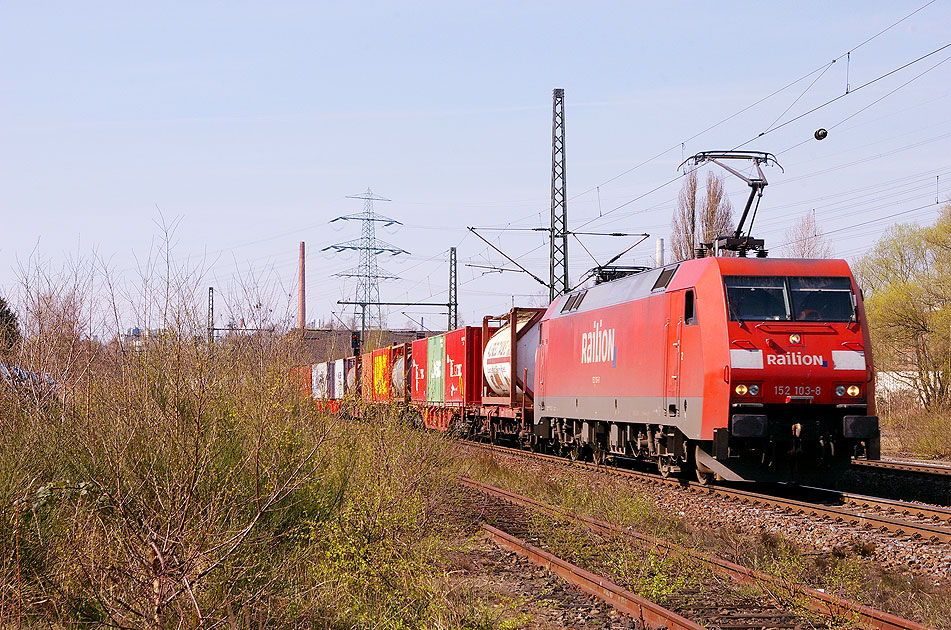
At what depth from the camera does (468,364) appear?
25.7 meters

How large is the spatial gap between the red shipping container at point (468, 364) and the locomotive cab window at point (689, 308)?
12.1 metres

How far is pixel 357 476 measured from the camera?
35.1ft

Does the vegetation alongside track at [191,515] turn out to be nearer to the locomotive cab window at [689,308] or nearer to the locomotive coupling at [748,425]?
the locomotive coupling at [748,425]

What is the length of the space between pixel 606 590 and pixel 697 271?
6986 mm

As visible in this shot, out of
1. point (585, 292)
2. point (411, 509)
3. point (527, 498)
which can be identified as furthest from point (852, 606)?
point (585, 292)

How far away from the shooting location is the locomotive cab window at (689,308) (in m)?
13.6

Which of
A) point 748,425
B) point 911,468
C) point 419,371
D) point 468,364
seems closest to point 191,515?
point 748,425

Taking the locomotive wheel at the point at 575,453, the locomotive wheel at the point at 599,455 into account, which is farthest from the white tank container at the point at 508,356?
the locomotive wheel at the point at 599,455

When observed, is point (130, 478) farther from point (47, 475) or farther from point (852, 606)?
point (852, 606)

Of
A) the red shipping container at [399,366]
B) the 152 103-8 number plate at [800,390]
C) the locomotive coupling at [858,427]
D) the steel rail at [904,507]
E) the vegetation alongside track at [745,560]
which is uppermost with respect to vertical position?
the red shipping container at [399,366]

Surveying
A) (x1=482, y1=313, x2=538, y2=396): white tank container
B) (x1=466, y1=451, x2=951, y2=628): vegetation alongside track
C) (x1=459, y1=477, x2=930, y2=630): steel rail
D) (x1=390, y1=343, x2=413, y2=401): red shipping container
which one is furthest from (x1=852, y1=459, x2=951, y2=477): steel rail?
(x1=390, y1=343, x2=413, y2=401): red shipping container

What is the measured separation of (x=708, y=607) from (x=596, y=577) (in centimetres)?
102

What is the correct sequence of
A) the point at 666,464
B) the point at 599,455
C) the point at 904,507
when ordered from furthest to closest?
the point at 599,455 < the point at 666,464 < the point at 904,507

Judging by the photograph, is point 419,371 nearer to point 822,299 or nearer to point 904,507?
point 822,299
